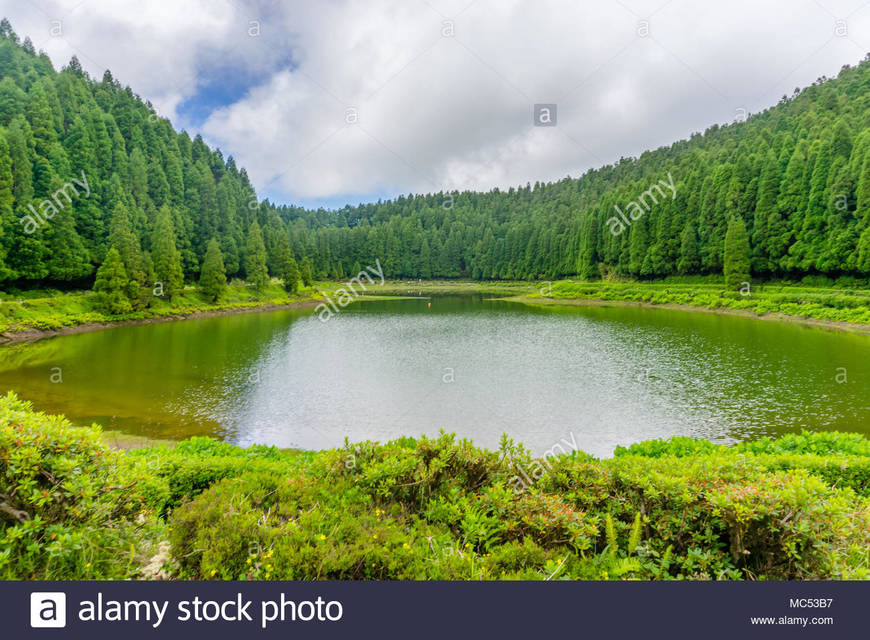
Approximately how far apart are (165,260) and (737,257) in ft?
219

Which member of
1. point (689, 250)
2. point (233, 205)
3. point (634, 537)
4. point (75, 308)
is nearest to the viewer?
point (634, 537)

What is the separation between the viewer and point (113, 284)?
4097cm

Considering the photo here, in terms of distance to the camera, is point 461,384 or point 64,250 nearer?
point 461,384

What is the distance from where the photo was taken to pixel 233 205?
77.2 m

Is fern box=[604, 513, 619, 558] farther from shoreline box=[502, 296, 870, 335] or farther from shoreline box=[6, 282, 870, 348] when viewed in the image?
shoreline box=[502, 296, 870, 335]

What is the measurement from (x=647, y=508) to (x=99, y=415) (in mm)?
16977

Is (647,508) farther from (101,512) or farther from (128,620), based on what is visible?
(101,512)

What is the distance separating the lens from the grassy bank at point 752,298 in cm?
3581

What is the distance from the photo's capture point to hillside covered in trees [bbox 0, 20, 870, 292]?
42.8 m

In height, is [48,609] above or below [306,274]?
below

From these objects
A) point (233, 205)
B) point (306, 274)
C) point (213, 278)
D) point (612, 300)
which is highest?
point (233, 205)

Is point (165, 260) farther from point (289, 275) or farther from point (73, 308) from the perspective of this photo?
point (289, 275)

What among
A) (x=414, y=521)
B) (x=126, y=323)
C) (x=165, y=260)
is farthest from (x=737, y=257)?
(x=165, y=260)

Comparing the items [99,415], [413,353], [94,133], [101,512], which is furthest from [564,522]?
[94,133]
